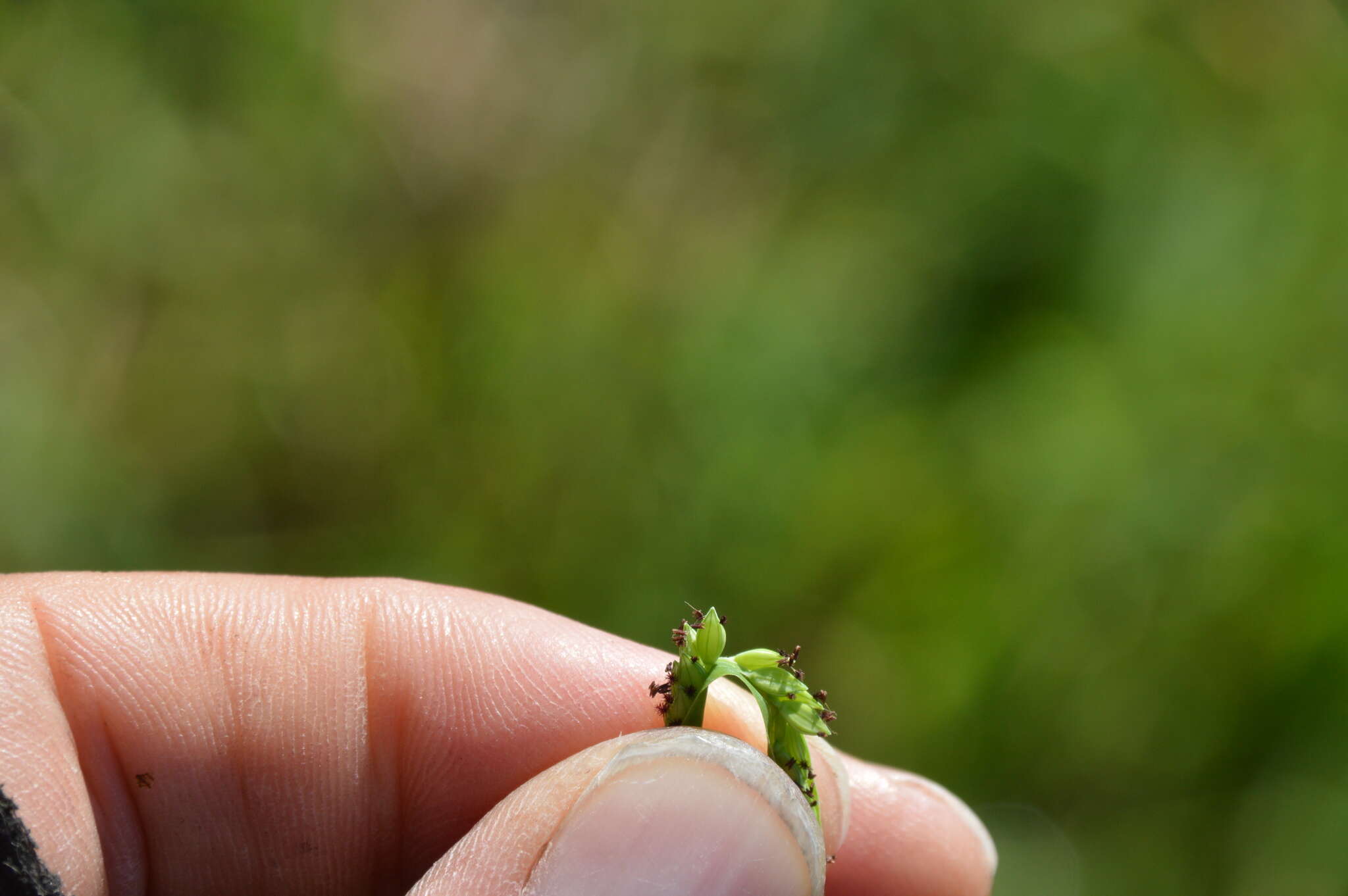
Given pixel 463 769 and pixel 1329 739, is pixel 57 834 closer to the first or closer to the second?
pixel 463 769

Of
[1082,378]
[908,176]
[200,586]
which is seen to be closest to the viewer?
[200,586]

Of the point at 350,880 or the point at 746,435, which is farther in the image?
the point at 746,435

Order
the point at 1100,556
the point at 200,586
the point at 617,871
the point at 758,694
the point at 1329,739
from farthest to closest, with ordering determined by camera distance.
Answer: the point at 1100,556
the point at 1329,739
the point at 200,586
the point at 758,694
the point at 617,871

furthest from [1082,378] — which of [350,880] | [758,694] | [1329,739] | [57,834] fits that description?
[57,834]

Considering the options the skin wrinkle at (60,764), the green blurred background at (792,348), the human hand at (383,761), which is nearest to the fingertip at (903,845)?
the human hand at (383,761)

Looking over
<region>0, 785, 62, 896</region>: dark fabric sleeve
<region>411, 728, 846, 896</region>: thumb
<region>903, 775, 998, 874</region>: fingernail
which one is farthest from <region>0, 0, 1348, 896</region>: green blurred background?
<region>0, 785, 62, 896</region>: dark fabric sleeve

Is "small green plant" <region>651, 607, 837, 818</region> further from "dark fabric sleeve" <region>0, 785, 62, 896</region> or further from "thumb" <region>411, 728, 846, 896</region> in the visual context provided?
"dark fabric sleeve" <region>0, 785, 62, 896</region>

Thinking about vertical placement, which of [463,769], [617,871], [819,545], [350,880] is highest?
[819,545]
